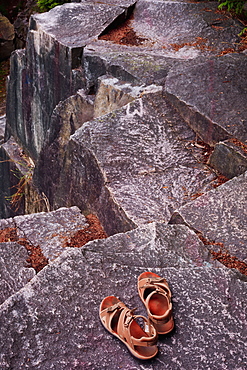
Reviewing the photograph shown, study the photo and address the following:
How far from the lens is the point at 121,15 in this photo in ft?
21.0

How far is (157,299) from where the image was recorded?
7.01ft

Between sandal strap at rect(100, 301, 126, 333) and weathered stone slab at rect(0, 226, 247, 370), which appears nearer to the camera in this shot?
weathered stone slab at rect(0, 226, 247, 370)

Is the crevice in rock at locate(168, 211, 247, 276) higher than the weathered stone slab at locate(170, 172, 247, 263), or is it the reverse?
the weathered stone slab at locate(170, 172, 247, 263)

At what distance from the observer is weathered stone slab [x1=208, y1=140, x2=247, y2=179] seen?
3.35 metres

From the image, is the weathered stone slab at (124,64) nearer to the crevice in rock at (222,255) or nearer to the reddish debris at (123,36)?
the reddish debris at (123,36)

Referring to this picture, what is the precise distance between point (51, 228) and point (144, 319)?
1.67 metres

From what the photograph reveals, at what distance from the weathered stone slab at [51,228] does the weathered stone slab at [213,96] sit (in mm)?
1504

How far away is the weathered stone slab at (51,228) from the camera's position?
128 inches

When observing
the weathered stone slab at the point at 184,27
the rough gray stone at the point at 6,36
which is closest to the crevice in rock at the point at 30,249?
the weathered stone slab at the point at 184,27

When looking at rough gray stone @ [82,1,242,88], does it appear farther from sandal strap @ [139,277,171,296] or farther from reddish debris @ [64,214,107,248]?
sandal strap @ [139,277,171,296]

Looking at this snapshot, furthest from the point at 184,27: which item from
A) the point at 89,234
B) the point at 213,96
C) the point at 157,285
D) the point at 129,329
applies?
the point at 129,329

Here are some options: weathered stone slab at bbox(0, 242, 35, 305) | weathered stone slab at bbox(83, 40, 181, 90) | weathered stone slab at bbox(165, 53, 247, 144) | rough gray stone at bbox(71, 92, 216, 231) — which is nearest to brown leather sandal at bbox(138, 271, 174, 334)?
rough gray stone at bbox(71, 92, 216, 231)

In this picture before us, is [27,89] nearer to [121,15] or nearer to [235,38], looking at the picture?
[121,15]

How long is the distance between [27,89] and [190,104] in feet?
12.6
